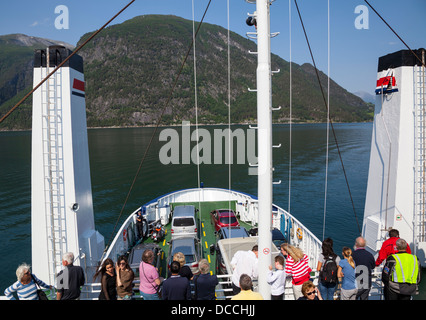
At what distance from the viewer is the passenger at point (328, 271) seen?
4.79 meters

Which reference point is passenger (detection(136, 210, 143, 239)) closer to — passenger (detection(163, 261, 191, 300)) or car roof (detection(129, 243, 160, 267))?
car roof (detection(129, 243, 160, 267))

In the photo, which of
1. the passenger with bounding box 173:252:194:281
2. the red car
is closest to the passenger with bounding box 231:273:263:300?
the passenger with bounding box 173:252:194:281

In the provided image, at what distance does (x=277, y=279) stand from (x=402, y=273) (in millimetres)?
1859

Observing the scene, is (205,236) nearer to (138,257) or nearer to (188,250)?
(188,250)

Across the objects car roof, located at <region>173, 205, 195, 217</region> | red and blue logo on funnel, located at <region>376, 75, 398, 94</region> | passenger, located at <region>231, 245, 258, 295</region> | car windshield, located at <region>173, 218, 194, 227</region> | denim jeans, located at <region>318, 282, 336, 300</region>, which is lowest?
car windshield, located at <region>173, 218, 194, 227</region>

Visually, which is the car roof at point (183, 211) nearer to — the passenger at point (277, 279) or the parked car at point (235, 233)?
the parked car at point (235, 233)

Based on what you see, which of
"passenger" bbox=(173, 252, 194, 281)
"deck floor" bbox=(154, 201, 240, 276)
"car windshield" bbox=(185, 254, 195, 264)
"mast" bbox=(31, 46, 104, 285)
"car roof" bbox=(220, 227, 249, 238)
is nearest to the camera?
"passenger" bbox=(173, 252, 194, 281)

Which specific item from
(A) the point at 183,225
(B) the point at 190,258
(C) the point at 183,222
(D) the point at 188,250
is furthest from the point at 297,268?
(C) the point at 183,222

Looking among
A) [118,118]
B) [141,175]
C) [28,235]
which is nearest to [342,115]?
[118,118]

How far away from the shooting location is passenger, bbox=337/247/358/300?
15.4ft

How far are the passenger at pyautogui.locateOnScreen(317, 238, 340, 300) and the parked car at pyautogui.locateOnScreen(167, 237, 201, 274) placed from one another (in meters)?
4.19
